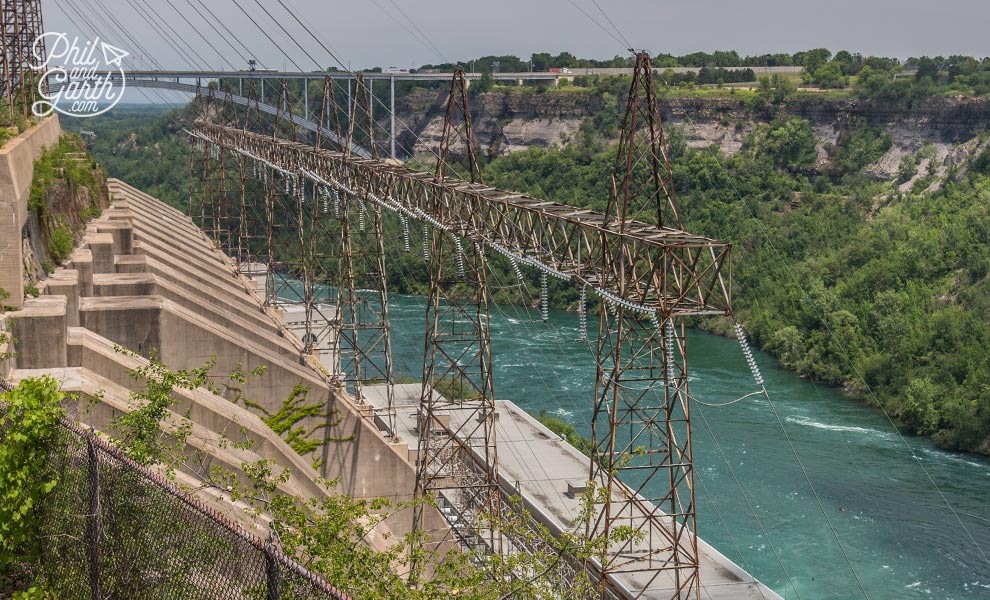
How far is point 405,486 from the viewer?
1072 inches

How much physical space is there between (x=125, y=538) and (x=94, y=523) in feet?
2.52

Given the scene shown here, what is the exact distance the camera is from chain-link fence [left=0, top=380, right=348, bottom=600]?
33.0ft

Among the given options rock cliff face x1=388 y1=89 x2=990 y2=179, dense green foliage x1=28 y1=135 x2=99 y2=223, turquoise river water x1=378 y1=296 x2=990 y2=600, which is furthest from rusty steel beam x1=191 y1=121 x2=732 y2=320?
rock cliff face x1=388 y1=89 x2=990 y2=179

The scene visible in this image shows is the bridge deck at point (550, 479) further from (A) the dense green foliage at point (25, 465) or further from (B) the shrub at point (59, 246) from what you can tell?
(A) the dense green foliage at point (25, 465)

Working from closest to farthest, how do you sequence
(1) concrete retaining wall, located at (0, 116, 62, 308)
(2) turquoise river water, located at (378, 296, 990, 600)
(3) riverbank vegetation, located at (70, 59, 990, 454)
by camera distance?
(1) concrete retaining wall, located at (0, 116, 62, 308) < (2) turquoise river water, located at (378, 296, 990, 600) < (3) riverbank vegetation, located at (70, 59, 990, 454)

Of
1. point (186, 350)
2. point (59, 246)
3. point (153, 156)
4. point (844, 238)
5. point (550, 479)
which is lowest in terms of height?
point (550, 479)

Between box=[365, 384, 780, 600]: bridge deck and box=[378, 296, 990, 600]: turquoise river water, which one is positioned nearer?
box=[365, 384, 780, 600]: bridge deck

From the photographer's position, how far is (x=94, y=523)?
33.1ft

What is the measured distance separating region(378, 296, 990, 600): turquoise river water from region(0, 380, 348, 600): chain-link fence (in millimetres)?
11652

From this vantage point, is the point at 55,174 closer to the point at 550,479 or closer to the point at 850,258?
the point at 550,479

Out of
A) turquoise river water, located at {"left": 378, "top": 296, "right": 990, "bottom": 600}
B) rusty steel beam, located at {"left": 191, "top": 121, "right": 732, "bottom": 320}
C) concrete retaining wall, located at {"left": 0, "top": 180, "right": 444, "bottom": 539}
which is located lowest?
turquoise river water, located at {"left": 378, "top": 296, "right": 990, "bottom": 600}

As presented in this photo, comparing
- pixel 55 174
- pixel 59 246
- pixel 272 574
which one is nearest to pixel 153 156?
pixel 55 174

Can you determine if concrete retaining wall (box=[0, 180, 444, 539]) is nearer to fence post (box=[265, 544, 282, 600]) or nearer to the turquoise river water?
the turquoise river water

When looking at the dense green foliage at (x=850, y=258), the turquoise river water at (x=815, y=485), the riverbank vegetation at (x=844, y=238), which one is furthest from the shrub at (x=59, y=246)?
the riverbank vegetation at (x=844, y=238)
